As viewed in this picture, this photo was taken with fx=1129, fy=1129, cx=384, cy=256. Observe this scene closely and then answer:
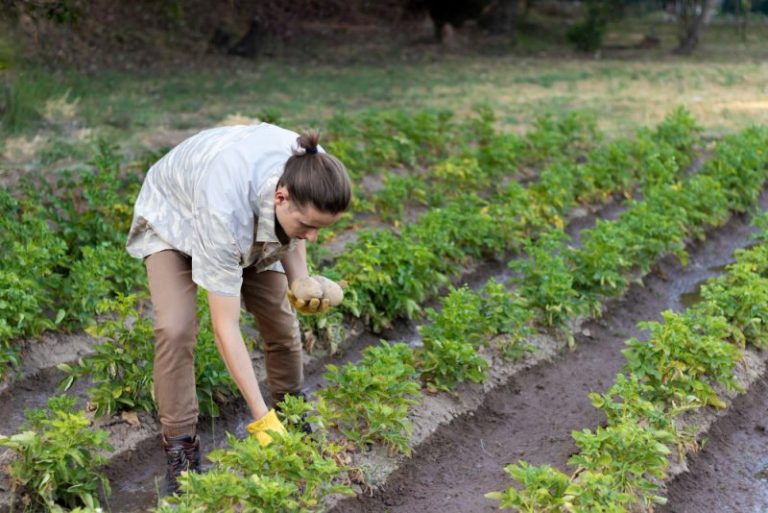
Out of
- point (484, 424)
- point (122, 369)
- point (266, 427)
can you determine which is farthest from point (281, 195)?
point (484, 424)

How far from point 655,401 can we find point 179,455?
2.02m

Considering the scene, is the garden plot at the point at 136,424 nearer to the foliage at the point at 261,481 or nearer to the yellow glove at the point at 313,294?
the foliage at the point at 261,481

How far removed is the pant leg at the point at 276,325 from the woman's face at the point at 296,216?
1.83 ft

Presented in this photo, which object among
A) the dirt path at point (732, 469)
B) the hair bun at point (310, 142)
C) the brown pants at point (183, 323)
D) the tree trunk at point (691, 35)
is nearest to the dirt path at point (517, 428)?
the dirt path at point (732, 469)

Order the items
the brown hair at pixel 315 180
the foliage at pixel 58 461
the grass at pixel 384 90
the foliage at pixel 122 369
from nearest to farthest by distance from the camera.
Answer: the brown hair at pixel 315 180
the foliage at pixel 58 461
the foliage at pixel 122 369
the grass at pixel 384 90

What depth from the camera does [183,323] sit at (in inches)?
150

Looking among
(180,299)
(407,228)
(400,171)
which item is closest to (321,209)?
(180,299)

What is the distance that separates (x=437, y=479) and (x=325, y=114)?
297 inches

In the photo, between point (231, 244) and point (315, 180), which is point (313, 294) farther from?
point (315, 180)

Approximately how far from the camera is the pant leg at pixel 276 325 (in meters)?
4.07

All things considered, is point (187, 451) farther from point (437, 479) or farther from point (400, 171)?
point (400, 171)

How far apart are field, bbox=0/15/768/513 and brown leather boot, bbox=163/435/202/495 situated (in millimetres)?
211

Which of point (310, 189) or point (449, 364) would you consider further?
point (449, 364)

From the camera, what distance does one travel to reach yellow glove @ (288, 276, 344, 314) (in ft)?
12.6
